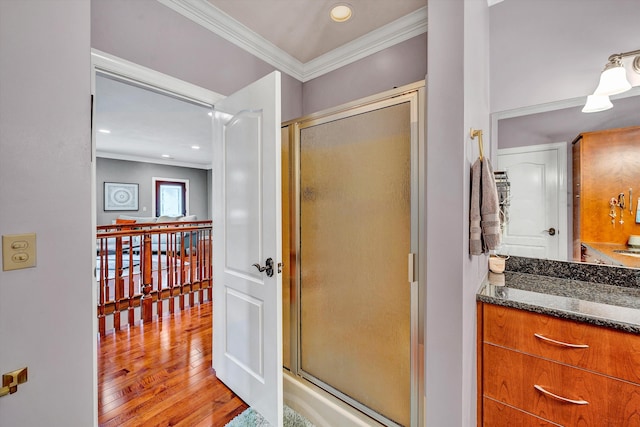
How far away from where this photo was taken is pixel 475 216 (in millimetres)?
1101

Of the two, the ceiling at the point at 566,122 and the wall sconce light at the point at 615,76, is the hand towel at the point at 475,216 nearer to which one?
the ceiling at the point at 566,122

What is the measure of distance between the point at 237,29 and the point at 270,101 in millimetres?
814

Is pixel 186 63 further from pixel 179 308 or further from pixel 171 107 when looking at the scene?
pixel 179 308

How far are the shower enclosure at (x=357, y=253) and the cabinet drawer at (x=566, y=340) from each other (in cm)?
34

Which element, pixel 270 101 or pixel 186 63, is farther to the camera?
pixel 186 63

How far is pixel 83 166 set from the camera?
1.09 m

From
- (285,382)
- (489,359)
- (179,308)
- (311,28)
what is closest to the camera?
(489,359)

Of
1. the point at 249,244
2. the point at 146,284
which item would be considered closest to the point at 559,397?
the point at 249,244

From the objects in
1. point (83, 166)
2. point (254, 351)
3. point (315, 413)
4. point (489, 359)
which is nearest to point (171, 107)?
point (83, 166)

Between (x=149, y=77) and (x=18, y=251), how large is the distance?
1.07 m

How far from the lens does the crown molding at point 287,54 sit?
171 cm

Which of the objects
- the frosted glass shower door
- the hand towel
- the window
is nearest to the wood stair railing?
the frosted glass shower door

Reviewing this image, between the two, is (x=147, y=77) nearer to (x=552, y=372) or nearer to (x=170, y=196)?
(x=552, y=372)

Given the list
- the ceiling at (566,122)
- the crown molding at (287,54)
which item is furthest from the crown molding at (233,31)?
the ceiling at (566,122)
